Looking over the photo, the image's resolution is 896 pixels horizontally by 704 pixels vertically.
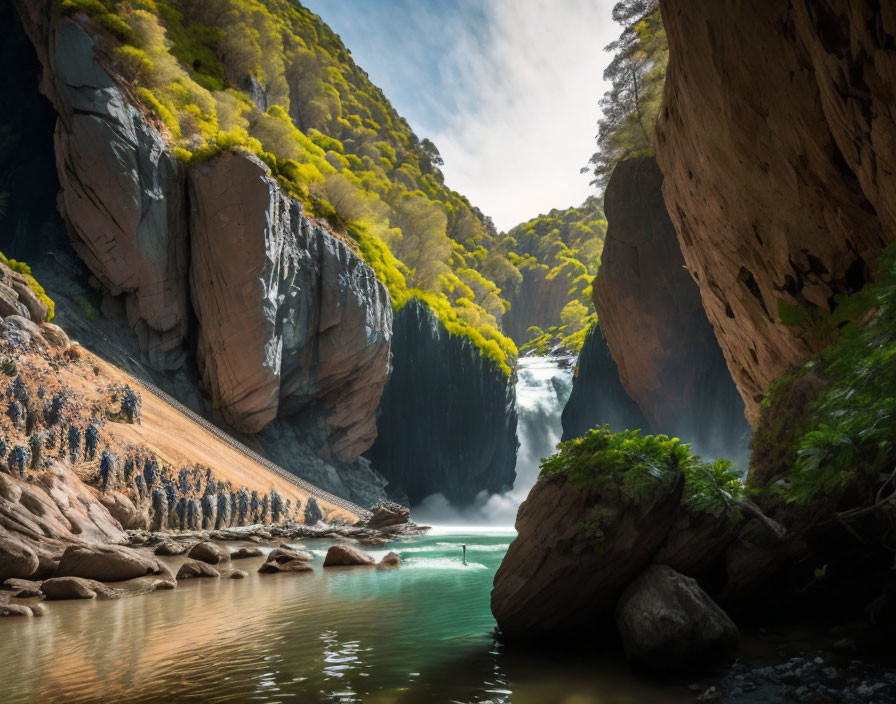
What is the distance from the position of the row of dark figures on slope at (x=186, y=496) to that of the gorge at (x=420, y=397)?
0.16 m

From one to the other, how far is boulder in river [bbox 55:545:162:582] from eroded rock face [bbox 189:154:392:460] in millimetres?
21135

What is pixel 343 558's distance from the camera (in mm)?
16172

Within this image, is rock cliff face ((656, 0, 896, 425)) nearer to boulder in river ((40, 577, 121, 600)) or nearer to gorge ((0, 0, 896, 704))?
gorge ((0, 0, 896, 704))

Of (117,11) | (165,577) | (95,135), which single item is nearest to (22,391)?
(165,577)

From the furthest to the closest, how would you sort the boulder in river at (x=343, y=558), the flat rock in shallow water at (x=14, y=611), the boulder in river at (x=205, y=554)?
the boulder in river at (x=343, y=558) → the boulder in river at (x=205, y=554) → the flat rock in shallow water at (x=14, y=611)

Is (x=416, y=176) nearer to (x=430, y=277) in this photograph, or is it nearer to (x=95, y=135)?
(x=430, y=277)

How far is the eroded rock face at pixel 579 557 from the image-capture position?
22.1ft

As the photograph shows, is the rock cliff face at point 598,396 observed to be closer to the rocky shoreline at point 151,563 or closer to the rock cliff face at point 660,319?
the rock cliff face at point 660,319

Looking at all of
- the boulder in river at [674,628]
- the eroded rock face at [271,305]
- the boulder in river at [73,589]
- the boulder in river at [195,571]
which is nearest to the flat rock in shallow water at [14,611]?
the boulder in river at [73,589]

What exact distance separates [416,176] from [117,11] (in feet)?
142

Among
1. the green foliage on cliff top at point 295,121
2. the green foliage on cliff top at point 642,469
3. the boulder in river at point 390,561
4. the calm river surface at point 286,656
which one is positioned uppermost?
the green foliage on cliff top at point 295,121

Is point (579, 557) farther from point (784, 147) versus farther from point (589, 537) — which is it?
point (784, 147)

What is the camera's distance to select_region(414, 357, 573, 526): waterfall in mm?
48062

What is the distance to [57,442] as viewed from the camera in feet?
62.4
